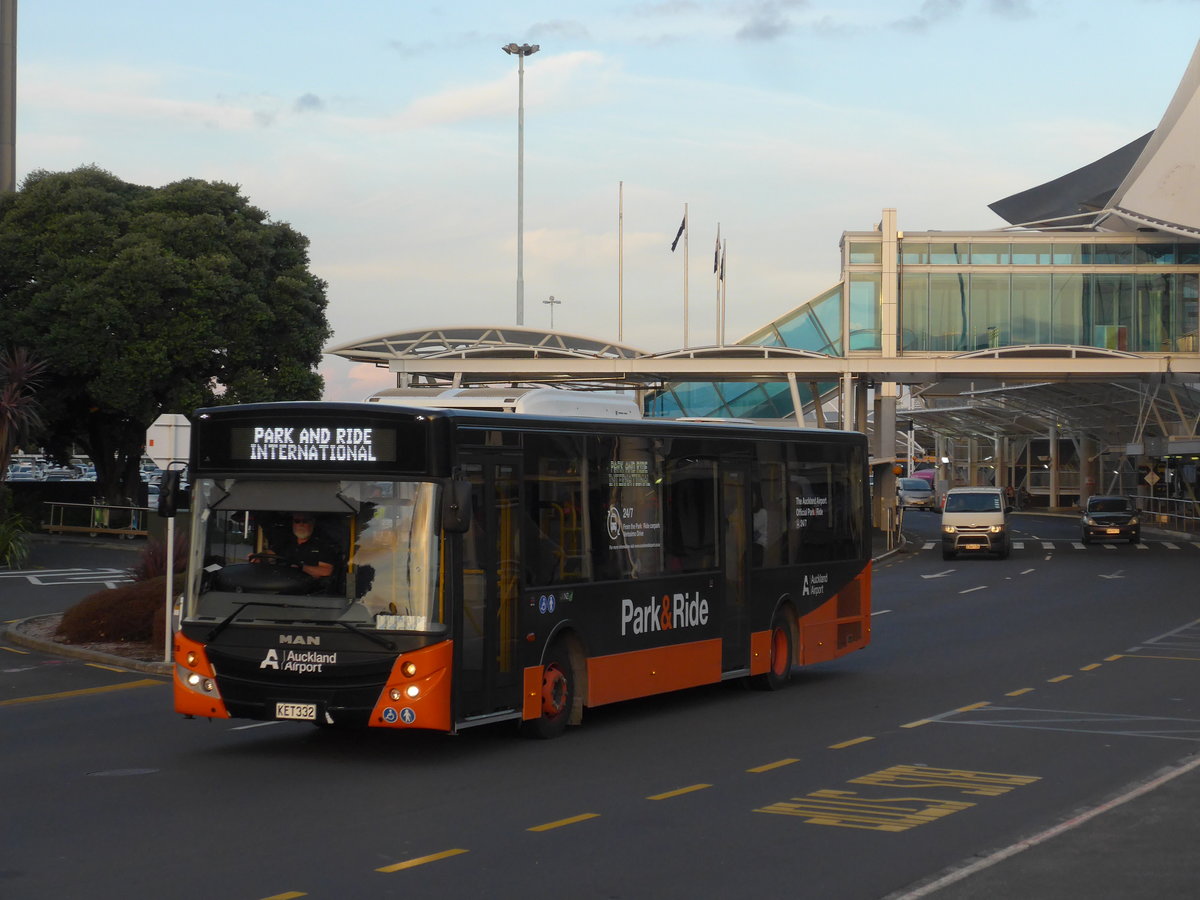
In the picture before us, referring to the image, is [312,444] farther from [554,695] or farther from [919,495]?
[919,495]

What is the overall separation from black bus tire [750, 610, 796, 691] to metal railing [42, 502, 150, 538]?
31.1 meters

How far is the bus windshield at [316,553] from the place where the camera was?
11.5 meters

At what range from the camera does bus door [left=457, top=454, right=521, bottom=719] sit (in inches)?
465

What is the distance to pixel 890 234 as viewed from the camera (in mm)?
58500

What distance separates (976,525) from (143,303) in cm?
2405

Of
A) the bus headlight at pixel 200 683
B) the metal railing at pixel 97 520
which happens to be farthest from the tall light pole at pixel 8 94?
the bus headlight at pixel 200 683

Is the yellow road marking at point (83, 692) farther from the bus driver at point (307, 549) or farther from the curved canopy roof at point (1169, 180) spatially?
the curved canopy roof at point (1169, 180)

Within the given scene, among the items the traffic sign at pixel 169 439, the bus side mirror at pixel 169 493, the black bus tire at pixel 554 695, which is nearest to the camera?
the black bus tire at pixel 554 695

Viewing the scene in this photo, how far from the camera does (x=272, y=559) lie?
39.1 feet

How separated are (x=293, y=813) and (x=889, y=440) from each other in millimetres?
50325

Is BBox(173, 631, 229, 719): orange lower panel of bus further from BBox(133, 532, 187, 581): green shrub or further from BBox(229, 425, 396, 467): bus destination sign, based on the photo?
BBox(133, 532, 187, 581): green shrub

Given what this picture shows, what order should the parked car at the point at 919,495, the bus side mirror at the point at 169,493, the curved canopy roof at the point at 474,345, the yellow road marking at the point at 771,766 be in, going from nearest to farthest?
the yellow road marking at the point at 771,766 → the bus side mirror at the point at 169,493 → the curved canopy roof at the point at 474,345 → the parked car at the point at 919,495

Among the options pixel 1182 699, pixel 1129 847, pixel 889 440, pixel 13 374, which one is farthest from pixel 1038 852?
pixel 889 440

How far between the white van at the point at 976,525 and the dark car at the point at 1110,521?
8.86 m
